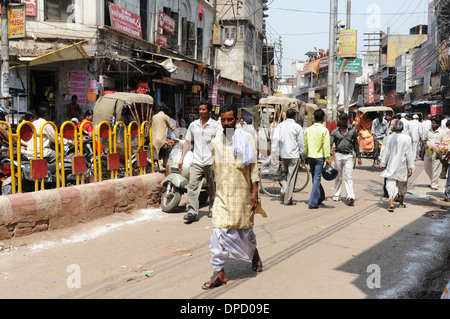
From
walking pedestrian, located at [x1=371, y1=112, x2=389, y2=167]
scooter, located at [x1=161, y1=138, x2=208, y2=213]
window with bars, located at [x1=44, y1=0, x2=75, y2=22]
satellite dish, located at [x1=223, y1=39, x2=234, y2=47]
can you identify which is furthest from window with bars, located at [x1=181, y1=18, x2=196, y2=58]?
scooter, located at [x1=161, y1=138, x2=208, y2=213]

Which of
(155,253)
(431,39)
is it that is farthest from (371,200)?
(431,39)

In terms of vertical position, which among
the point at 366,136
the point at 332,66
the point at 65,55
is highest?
the point at 332,66

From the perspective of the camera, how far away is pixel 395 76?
44.7 metres

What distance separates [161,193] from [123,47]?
904cm

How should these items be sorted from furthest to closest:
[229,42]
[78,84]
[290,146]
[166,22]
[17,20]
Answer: [229,42], [166,22], [78,84], [17,20], [290,146]

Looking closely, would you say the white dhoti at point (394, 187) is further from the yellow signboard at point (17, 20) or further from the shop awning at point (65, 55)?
the yellow signboard at point (17, 20)

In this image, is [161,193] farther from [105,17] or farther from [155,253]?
[105,17]

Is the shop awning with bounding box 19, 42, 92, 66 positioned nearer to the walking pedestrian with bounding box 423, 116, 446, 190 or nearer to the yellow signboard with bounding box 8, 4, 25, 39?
the yellow signboard with bounding box 8, 4, 25, 39

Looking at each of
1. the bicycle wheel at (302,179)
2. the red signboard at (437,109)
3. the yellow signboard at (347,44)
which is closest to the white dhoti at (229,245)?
the bicycle wheel at (302,179)

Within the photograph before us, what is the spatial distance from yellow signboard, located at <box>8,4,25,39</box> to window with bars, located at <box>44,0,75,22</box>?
3.60m

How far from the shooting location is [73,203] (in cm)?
641

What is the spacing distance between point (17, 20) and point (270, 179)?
682 cm

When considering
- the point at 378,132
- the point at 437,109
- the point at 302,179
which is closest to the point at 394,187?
the point at 302,179

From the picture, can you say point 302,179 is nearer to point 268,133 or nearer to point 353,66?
point 268,133
